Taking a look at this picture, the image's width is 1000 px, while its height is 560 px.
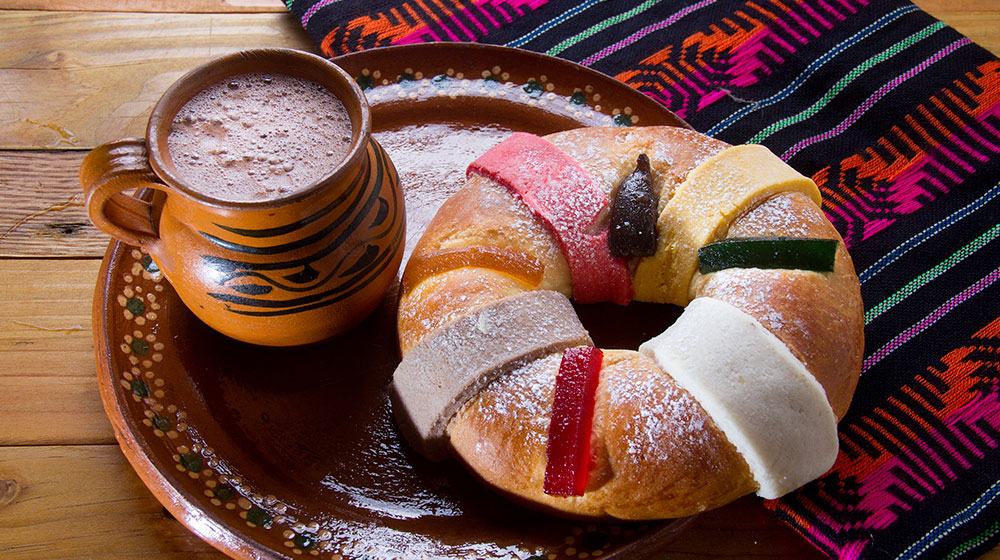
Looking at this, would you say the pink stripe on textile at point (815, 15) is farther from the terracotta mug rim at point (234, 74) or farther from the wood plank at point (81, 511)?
the wood plank at point (81, 511)

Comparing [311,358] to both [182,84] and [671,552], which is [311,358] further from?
[671,552]

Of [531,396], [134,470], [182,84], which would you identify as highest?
[182,84]

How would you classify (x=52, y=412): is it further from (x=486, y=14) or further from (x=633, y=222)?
(x=486, y=14)

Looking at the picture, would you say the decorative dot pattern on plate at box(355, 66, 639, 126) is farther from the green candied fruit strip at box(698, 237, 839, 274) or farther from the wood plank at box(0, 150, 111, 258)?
the wood plank at box(0, 150, 111, 258)

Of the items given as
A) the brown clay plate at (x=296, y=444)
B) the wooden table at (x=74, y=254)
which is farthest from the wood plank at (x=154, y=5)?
the brown clay plate at (x=296, y=444)

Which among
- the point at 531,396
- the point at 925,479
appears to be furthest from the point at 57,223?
the point at 925,479

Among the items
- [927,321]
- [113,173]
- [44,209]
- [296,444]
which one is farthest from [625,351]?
[44,209]
